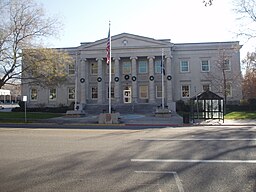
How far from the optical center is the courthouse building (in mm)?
44594

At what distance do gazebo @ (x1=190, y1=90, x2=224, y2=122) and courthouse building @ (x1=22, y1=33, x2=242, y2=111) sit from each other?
47.9ft

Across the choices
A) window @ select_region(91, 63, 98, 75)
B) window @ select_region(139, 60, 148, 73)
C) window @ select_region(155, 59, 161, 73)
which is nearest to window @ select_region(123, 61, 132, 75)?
window @ select_region(139, 60, 148, 73)

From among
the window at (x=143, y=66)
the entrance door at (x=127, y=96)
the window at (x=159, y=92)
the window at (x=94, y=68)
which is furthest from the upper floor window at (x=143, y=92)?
the window at (x=94, y=68)

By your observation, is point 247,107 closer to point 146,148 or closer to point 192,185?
point 146,148

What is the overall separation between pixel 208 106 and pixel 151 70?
58.0 ft

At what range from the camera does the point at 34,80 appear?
29688 millimetres

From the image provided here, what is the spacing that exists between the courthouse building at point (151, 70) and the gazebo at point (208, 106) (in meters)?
14.6

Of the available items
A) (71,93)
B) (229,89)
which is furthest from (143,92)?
(229,89)

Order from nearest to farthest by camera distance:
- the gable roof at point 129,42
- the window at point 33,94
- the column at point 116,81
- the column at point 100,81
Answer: the gable roof at point 129,42
the column at point 116,81
the column at point 100,81
the window at point 33,94

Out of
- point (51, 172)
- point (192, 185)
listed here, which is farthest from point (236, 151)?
point (51, 172)

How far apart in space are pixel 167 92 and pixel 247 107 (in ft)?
41.2

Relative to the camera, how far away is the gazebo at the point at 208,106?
27733 millimetres

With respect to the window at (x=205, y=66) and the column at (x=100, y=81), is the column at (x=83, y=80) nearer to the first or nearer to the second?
the column at (x=100, y=81)

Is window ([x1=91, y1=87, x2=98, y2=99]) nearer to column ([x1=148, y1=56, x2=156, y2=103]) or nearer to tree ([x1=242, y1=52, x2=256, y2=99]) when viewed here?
column ([x1=148, y1=56, x2=156, y2=103])
